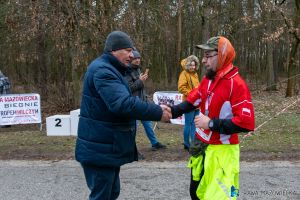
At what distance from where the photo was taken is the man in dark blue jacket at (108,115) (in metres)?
3.32

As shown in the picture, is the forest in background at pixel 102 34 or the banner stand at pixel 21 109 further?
the forest in background at pixel 102 34

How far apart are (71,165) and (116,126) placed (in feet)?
12.8

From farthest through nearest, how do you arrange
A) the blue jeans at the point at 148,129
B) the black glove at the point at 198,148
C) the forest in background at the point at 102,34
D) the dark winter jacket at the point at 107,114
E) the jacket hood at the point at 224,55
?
the forest in background at the point at 102,34
the blue jeans at the point at 148,129
the black glove at the point at 198,148
the jacket hood at the point at 224,55
the dark winter jacket at the point at 107,114

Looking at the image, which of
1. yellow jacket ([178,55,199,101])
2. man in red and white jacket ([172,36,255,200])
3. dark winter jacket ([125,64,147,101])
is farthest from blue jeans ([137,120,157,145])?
man in red and white jacket ([172,36,255,200])

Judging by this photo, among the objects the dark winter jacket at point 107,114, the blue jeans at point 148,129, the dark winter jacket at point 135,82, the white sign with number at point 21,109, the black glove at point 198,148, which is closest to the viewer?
the dark winter jacket at point 107,114

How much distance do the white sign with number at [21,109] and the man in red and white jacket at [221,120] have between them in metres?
8.23

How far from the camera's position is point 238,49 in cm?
3036

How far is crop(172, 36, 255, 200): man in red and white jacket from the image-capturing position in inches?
136

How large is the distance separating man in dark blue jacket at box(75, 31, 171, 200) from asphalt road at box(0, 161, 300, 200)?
74.6 inches

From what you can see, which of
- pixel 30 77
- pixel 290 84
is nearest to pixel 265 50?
pixel 290 84

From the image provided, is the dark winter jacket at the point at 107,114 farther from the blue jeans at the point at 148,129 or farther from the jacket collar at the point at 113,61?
the blue jeans at the point at 148,129

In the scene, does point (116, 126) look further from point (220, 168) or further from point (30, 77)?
point (30, 77)

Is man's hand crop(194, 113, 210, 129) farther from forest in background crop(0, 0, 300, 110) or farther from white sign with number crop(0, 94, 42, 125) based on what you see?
forest in background crop(0, 0, 300, 110)

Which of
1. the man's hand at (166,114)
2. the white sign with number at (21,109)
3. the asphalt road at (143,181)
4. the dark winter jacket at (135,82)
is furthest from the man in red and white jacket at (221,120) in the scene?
the white sign with number at (21,109)
